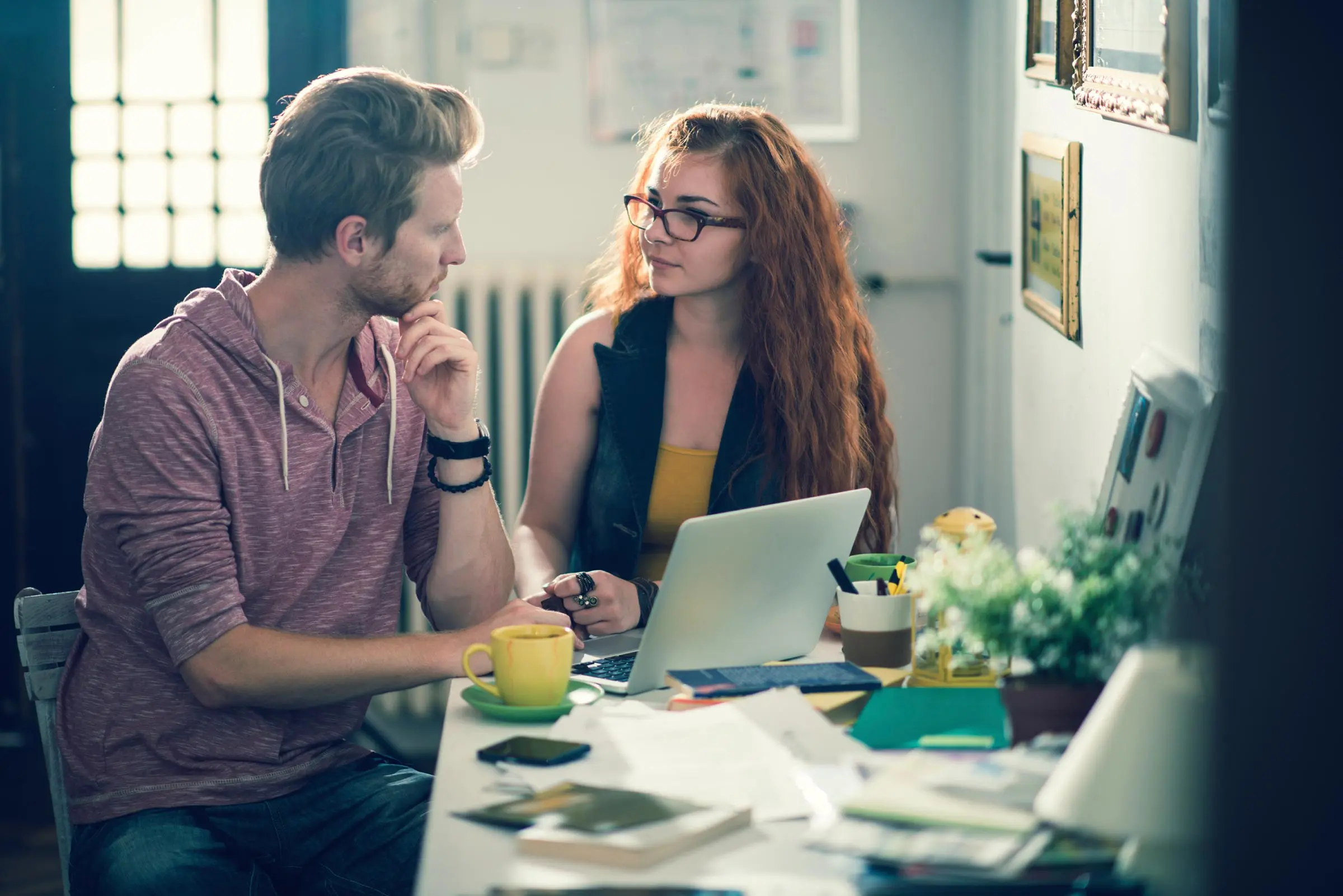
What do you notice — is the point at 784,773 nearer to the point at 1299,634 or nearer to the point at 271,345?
the point at 1299,634

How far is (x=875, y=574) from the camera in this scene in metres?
1.63

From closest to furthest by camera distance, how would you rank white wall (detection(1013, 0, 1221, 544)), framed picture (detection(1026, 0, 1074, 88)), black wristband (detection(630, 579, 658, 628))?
white wall (detection(1013, 0, 1221, 544)), black wristband (detection(630, 579, 658, 628)), framed picture (detection(1026, 0, 1074, 88))

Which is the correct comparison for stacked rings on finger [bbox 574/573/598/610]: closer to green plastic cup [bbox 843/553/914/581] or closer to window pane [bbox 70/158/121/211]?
green plastic cup [bbox 843/553/914/581]

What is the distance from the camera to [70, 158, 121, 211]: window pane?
3572 millimetres

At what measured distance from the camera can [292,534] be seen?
1.64 metres

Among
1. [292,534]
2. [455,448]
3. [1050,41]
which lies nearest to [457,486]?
[455,448]

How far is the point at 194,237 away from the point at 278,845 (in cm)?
244

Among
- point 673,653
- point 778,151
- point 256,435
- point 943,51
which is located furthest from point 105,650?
point 943,51

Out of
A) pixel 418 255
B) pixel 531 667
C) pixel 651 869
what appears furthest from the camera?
pixel 418 255

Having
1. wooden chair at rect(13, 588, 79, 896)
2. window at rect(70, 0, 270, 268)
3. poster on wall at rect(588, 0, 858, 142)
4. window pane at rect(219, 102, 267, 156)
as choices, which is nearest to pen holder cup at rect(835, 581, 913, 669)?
wooden chair at rect(13, 588, 79, 896)

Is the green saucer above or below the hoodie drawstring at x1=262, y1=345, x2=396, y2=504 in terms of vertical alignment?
below

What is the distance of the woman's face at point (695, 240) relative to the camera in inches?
80.5

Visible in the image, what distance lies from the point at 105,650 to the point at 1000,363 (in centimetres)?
209

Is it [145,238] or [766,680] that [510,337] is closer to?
[145,238]
